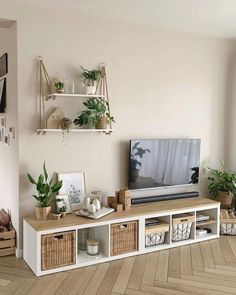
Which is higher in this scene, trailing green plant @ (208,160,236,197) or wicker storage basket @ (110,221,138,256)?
trailing green plant @ (208,160,236,197)

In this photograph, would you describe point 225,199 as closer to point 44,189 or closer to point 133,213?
point 133,213

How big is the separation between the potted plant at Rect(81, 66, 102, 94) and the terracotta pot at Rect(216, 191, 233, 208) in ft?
6.91

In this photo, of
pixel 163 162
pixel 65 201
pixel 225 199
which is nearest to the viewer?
pixel 65 201

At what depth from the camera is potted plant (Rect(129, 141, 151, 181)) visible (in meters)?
3.90

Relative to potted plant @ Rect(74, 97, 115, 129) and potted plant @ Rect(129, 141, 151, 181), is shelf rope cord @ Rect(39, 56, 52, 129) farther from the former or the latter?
potted plant @ Rect(129, 141, 151, 181)

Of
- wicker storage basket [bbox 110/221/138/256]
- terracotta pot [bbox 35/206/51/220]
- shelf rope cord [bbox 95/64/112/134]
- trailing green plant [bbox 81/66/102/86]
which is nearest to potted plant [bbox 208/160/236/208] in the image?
wicker storage basket [bbox 110/221/138/256]

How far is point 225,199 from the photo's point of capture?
173 inches


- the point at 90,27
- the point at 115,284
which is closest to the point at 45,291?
the point at 115,284

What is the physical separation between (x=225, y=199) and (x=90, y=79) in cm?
227

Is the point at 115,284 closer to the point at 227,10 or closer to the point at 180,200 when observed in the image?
the point at 180,200

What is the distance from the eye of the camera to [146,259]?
11.3ft

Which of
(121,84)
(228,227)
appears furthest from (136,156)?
(228,227)

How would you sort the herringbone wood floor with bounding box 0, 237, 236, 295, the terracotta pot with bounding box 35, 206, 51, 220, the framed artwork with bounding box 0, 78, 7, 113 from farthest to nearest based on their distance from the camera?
the framed artwork with bounding box 0, 78, 7, 113 → the terracotta pot with bounding box 35, 206, 51, 220 → the herringbone wood floor with bounding box 0, 237, 236, 295

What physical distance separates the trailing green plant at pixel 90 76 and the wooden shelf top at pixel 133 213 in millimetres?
1355
